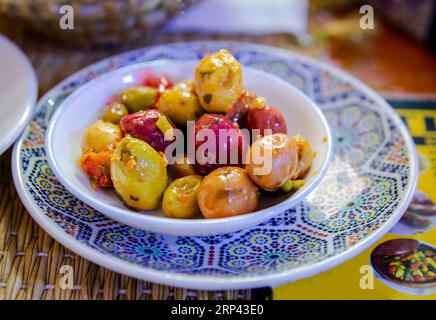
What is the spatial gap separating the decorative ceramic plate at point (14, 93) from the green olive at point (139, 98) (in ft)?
0.58

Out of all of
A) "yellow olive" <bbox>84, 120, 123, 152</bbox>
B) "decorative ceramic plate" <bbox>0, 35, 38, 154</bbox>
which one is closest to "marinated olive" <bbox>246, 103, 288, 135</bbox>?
"yellow olive" <bbox>84, 120, 123, 152</bbox>

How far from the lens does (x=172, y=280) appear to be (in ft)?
2.11

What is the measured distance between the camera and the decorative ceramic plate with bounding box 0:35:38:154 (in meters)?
0.87

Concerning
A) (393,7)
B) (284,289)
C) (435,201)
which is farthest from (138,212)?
(393,7)

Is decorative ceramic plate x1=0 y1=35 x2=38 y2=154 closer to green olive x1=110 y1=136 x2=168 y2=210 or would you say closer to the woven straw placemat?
the woven straw placemat

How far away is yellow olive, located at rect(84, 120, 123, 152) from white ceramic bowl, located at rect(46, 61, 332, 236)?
0.04 meters

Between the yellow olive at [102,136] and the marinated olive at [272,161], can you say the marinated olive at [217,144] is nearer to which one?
the marinated olive at [272,161]

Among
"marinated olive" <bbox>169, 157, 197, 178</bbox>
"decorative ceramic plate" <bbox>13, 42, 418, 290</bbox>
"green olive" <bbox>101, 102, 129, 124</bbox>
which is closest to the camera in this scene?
"decorative ceramic plate" <bbox>13, 42, 418, 290</bbox>

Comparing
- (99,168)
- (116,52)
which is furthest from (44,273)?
(116,52)

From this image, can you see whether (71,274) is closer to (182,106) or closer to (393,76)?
(182,106)

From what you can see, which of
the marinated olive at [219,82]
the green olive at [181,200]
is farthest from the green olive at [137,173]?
the marinated olive at [219,82]

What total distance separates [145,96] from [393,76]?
0.72m

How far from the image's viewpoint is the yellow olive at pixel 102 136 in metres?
0.83

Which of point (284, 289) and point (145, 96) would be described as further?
point (145, 96)
